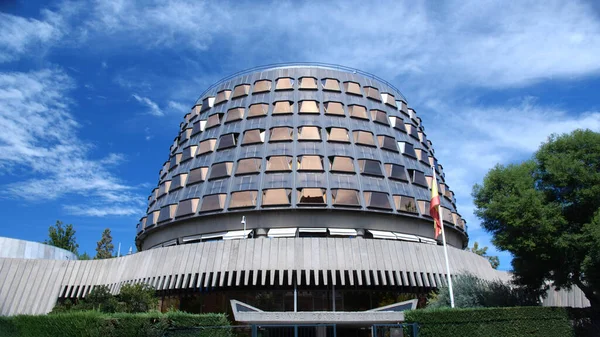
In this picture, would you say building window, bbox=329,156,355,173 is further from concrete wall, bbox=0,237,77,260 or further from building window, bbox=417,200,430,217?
concrete wall, bbox=0,237,77,260

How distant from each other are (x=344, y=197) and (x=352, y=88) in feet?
46.8

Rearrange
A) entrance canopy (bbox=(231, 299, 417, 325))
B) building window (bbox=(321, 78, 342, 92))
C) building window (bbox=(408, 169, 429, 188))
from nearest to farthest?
entrance canopy (bbox=(231, 299, 417, 325)) < building window (bbox=(408, 169, 429, 188)) < building window (bbox=(321, 78, 342, 92))

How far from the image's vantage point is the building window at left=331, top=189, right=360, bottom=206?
38938 millimetres

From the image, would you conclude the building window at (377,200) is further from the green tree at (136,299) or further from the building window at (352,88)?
the green tree at (136,299)

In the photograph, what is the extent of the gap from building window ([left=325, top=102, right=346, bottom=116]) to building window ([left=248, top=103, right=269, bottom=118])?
5.73 meters

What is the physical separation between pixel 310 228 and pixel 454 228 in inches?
594

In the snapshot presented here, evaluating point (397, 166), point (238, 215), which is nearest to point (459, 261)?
point (397, 166)

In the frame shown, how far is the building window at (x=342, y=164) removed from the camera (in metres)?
41.0

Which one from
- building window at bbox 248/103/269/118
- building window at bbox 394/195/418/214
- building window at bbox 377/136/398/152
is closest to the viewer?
building window at bbox 394/195/418/214

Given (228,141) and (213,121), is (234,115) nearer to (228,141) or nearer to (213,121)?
(213,121)

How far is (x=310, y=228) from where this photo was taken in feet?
127

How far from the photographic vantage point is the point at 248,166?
41.6 metres

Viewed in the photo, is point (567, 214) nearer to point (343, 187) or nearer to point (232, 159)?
point (343, 187)

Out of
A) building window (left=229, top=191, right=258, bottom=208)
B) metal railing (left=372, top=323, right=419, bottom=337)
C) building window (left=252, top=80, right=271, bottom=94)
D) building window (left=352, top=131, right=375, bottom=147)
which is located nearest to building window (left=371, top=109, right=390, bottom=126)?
building window (left=352, top=131, right=375, bottom=147)
